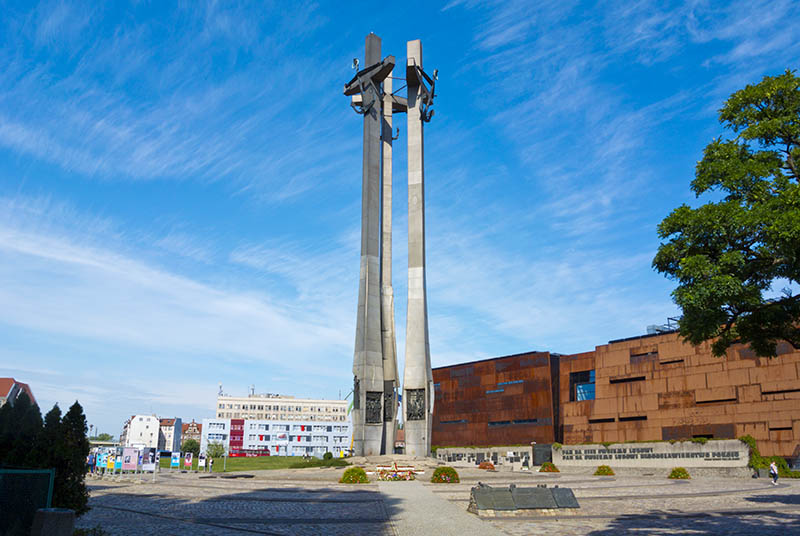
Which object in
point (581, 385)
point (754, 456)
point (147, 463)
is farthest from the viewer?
point (581, 385)

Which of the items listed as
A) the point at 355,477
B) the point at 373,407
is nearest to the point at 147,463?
the point at 355,477

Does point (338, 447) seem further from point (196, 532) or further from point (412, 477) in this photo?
point (196, 532)

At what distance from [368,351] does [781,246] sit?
3502cm

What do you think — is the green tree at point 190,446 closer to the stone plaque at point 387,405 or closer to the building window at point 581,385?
the building window at point 581,385

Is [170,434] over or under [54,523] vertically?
under

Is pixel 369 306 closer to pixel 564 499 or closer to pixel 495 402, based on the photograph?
pixel 564 499

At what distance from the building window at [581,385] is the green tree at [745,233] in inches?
1898

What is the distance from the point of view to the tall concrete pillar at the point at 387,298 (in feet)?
152

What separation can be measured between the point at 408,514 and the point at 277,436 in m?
135

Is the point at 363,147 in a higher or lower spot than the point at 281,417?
higher

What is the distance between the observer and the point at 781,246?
41.1 feet

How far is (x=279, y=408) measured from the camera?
6821 inches

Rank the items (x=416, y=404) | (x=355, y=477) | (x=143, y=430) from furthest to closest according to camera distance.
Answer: (x=143, y=430) → (x=416, y=404) → (x=355, y=477)

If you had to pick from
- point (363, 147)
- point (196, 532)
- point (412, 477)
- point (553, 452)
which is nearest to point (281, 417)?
point (553, 452)
